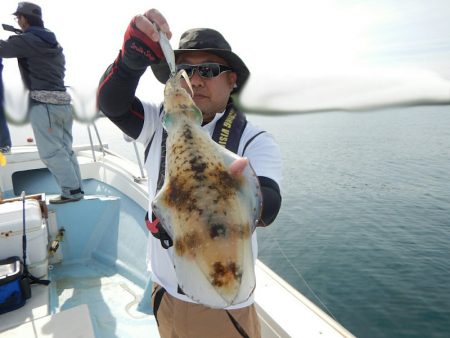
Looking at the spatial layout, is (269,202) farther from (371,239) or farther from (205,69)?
(371,239)

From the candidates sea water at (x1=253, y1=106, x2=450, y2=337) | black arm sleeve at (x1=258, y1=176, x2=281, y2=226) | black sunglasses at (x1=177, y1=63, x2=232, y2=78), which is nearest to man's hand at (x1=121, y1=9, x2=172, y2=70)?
black sunglasses at (x1=177, y1=63, x2=232, y2=78)

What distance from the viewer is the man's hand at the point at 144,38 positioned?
1729mm

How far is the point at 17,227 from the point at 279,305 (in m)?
3.37

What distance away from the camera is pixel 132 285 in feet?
16.3

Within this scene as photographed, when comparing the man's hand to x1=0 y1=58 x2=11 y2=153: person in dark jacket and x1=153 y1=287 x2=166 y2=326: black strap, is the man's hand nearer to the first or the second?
x1=153 y1=287 x2=166 y2=326: black strap

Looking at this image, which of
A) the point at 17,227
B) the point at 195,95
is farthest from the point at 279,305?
the point at 17,227

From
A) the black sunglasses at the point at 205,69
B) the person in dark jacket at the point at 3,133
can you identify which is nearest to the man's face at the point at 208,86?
the black sunglasses at the point at 205,69

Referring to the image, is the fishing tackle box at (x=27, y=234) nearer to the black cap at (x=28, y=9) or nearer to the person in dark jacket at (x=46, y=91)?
the person in dark jacket at (x=46, y=91)

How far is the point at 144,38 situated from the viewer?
5.72 ft

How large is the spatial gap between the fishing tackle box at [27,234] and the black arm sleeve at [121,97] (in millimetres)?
2693

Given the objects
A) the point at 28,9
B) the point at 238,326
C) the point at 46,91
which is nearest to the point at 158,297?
the point at 238,326

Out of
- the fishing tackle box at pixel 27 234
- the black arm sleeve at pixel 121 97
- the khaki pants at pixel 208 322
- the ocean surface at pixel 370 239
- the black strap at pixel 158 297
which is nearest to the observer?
the black arm sleeve at pixel 121 97

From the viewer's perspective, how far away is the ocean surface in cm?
1038

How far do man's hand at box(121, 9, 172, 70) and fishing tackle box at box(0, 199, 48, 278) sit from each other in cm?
325
